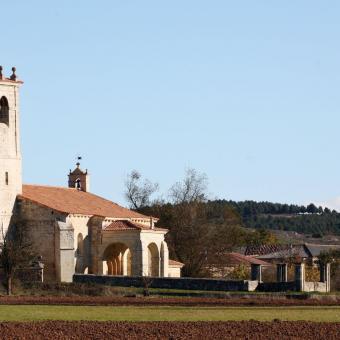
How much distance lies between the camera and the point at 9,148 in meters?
78.7

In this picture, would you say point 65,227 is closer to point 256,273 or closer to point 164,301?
point 256,273

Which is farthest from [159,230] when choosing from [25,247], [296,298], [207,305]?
[207,305]

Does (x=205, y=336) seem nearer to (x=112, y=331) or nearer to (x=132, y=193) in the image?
(x=112, y=331)

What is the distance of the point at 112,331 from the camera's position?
39281mm

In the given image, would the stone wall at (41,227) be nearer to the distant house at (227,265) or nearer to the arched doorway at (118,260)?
the arched doorway at (118,260)

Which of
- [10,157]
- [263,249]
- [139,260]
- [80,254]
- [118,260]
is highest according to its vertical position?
[10,157]

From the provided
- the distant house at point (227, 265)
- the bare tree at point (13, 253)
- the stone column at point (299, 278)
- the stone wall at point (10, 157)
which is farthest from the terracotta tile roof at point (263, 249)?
the stone column at point (299, 278)

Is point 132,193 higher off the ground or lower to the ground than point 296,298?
higher

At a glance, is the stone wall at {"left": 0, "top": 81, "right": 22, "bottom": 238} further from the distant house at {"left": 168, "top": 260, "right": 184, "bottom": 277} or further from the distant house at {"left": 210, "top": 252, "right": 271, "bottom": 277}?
the distant house at {"left": 210, "top": 252, "right": 271, "bottom": 277}

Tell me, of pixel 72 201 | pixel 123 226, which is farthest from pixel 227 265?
pixel 72 201

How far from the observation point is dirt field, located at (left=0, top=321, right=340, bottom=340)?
38.2 meters

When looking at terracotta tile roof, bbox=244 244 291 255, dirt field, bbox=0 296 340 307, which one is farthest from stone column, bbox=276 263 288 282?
terracotta tile roof, bbox=244 244 291 255

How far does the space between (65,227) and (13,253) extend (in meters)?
7.92

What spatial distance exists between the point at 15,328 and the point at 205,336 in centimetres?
589
